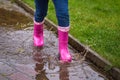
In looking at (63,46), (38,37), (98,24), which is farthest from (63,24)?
(98,24)

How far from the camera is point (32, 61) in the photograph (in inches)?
245

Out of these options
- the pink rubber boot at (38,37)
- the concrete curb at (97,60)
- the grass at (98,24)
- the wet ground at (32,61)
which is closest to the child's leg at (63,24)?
the wet ground at (32,61)

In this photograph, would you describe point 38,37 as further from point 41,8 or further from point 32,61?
point 32,61

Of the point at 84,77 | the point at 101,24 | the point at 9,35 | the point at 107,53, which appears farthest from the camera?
the point at 101,24

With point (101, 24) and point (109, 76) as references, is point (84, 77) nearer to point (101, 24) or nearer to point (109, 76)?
point (109, 76)

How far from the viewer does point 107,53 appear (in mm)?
6453

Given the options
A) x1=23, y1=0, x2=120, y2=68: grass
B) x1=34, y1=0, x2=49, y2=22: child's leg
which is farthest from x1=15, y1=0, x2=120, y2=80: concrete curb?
x1=34, y1=0, x2=49, y2=22: child's leg

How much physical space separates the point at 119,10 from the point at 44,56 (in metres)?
3.74

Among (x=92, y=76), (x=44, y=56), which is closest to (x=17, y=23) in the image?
(x=44, y=56)

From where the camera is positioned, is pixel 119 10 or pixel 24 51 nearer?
pixel 24 51

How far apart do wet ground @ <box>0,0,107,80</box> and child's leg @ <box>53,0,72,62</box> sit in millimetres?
136

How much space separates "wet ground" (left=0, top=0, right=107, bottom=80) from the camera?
5.71 meters

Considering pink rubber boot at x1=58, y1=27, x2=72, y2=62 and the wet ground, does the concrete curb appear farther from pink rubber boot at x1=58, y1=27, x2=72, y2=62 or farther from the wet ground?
pink rubber boot at x1=58, y1=27, x2=72, y2=62

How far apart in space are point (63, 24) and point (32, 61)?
766 millimetres
